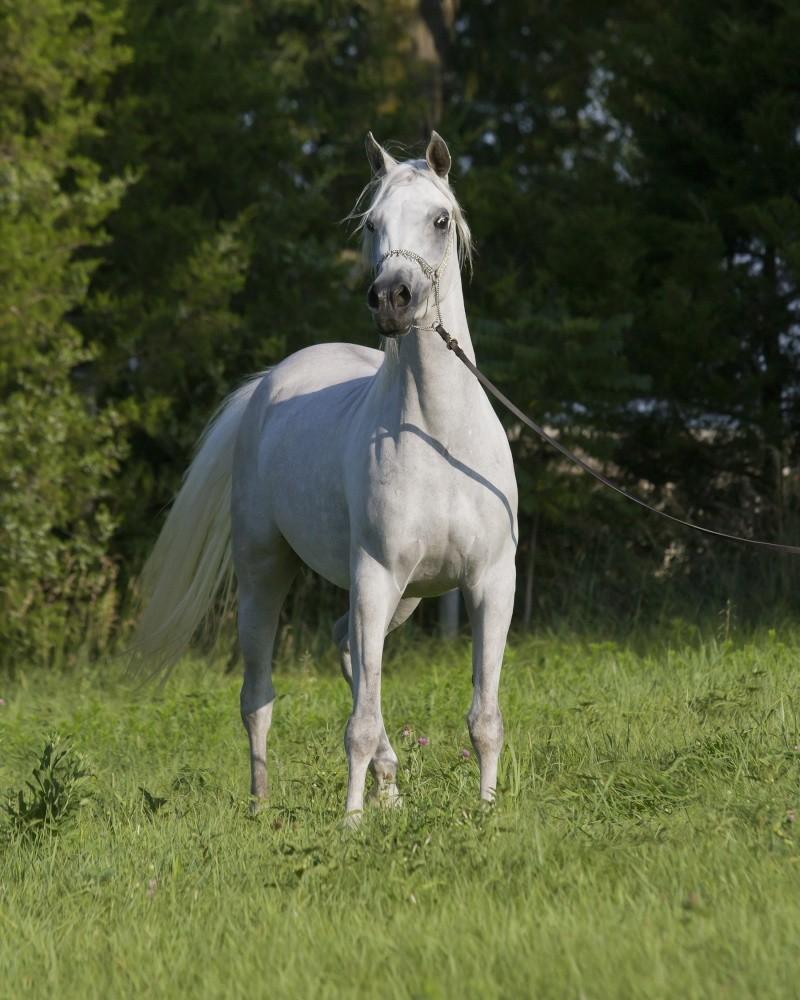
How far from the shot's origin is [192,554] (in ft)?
22.5

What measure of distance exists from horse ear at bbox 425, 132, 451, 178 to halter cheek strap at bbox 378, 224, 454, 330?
0.75ft

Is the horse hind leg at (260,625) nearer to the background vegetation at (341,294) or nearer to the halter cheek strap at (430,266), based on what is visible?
the halter cheek strap at (430,266)

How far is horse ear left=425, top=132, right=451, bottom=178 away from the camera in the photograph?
4.75 metres

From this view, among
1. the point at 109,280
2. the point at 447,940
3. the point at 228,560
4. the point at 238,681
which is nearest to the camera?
the point at 447,940

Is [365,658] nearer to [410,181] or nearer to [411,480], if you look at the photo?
[411,480]

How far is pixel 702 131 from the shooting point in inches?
445

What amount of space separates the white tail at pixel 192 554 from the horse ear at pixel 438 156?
2.25 m

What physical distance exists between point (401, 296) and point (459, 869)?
5.70 ft

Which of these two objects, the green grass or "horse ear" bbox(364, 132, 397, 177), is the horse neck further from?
the green grass

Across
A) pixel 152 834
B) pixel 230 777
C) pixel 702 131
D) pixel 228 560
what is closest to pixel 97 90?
pixel 702 131

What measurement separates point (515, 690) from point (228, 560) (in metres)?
1.59

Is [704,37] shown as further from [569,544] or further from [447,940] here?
[447,940]

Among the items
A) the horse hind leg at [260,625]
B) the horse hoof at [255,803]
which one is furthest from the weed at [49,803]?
the horse hind leg at [260,625]

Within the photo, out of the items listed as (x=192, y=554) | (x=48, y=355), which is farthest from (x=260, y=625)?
(x=48, y=355)
